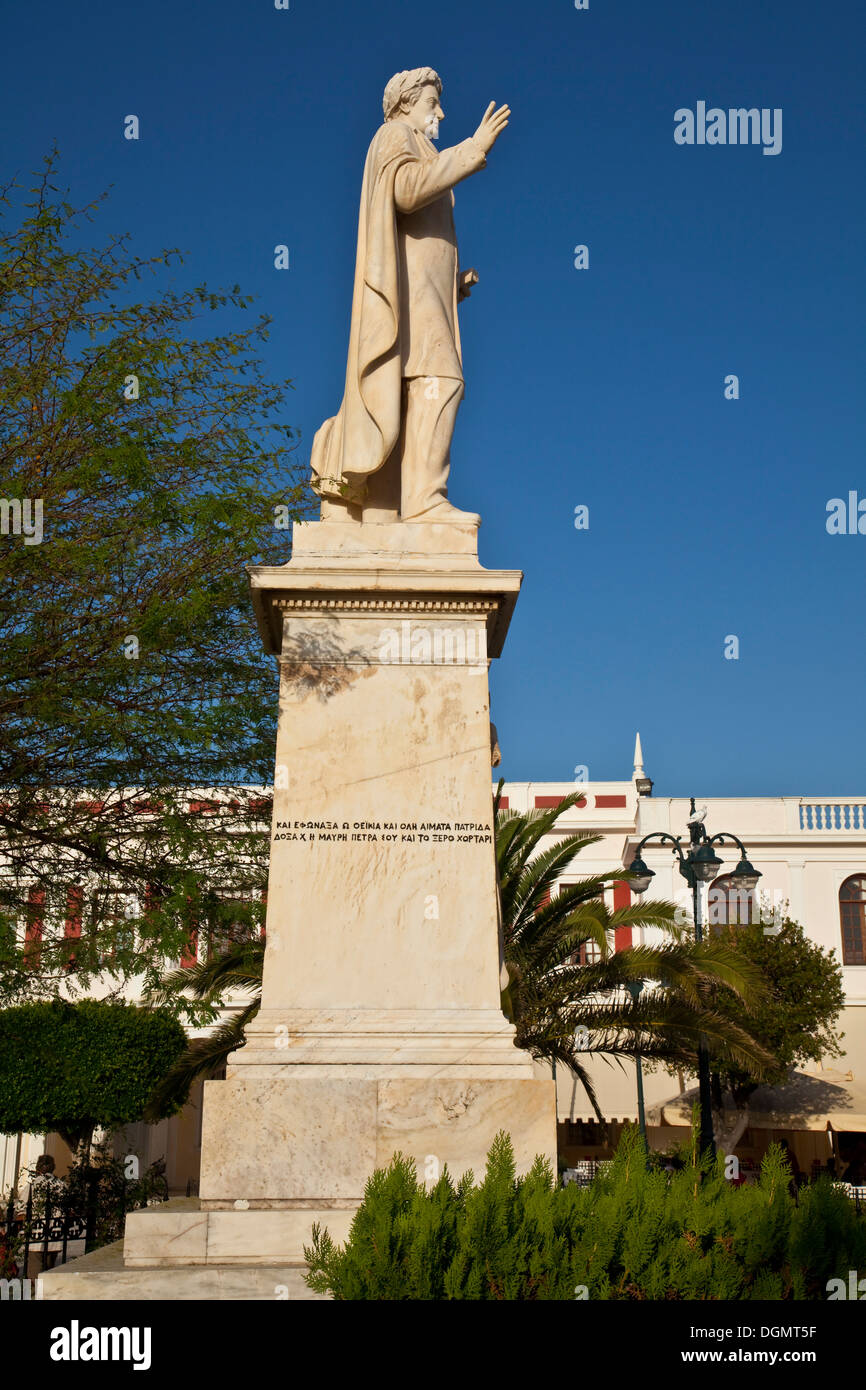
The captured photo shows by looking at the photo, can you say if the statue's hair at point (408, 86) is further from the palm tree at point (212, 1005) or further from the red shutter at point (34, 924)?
the palm tree at point (212, 1005)

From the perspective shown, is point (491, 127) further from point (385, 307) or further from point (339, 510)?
point (339, 510)

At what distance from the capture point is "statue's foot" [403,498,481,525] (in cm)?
788

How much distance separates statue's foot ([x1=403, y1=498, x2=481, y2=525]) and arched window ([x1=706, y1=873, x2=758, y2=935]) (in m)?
29.2

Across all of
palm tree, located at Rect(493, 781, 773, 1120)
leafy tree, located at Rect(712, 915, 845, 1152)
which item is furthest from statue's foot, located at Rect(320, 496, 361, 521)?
leafy tree, located at Rect(712, 915, 845, 1152)

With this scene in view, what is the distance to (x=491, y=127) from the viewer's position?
8016mm

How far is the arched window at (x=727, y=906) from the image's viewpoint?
35844mm

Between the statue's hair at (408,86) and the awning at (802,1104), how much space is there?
87.6 feet

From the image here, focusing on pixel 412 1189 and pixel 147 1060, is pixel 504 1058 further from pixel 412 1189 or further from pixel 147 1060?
pixel 147 1060

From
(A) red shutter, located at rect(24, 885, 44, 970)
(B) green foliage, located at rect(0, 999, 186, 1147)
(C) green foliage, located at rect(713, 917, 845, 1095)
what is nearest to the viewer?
(A) red shutter, located at rect(24, 885, 44, 970)

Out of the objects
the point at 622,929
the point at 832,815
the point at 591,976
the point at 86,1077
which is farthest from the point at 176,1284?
the point at 832,815

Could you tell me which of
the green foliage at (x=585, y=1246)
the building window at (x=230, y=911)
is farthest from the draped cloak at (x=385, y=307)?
the green foliage at (x=585, y=1246)

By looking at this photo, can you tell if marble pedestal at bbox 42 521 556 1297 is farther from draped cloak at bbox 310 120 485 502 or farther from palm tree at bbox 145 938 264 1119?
palm tree at bbox 145 938 264 1119
